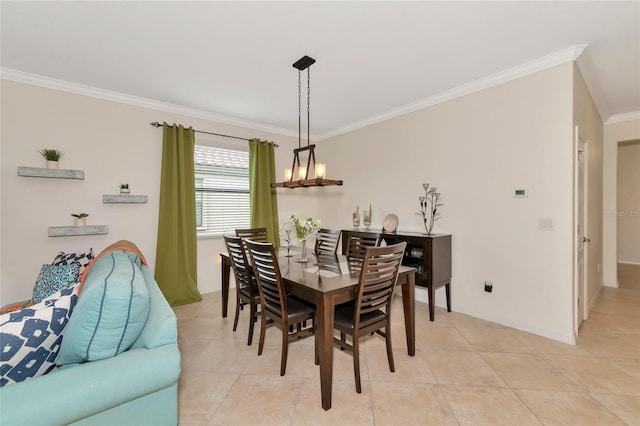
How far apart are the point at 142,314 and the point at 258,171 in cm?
353

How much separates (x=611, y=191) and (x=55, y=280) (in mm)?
6788

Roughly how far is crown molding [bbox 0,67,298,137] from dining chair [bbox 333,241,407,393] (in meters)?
3.43

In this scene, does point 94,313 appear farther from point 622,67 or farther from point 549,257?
point 622,67

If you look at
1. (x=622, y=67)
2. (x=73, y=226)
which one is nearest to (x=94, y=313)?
(x=73, y=226)

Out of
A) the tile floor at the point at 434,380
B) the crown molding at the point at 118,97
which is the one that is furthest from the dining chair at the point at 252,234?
the crown molding at the point at 118,97

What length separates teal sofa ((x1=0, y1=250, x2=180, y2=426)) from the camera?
38.7 inches

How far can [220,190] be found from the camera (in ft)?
14.7

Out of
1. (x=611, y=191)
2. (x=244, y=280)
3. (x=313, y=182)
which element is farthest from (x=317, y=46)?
(x=611, y=191)

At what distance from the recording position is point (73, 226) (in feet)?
10.5

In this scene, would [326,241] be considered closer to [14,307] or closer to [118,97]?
[14,307]

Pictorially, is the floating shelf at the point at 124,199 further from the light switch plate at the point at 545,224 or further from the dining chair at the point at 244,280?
the light switch plate at the point at 545,224

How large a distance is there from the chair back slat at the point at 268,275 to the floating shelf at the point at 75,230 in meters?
2.16

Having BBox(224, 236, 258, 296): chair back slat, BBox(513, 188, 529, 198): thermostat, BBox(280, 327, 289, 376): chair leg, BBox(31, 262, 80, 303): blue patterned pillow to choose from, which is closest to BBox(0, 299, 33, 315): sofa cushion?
BBox(31, 262, 80, 303): blue patterned pillow

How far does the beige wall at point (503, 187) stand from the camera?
→ 272 centimetres
